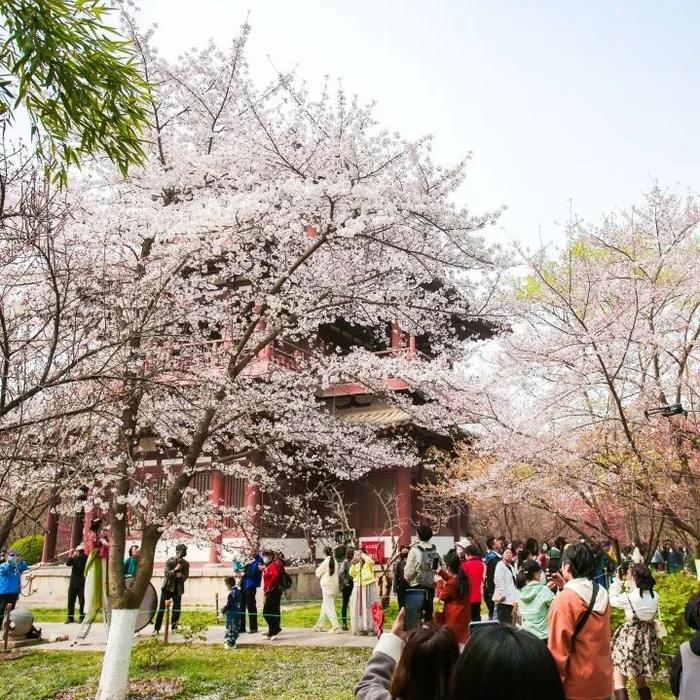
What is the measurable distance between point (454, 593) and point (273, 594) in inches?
218

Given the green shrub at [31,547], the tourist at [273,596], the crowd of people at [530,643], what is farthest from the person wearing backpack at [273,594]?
the green shrub at [31,547]

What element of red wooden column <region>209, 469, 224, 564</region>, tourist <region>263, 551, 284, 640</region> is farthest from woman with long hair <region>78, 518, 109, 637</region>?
red wooden column <region>209, 469, 224, 564</region>

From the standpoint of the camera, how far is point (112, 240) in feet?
29.9

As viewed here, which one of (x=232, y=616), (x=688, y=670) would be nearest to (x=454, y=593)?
(x=688, y=670)

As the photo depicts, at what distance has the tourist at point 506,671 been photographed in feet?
6.31

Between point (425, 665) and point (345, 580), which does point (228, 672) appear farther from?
point (425, 665)

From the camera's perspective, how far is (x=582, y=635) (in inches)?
172

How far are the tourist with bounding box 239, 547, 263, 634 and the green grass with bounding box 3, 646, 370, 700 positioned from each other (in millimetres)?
1722

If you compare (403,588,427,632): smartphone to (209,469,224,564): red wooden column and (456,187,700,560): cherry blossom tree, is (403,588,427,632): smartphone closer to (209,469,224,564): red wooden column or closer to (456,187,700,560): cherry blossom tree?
(456,187,700,560): cherry blossom tree

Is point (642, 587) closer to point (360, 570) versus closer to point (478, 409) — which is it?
point (360, 570)

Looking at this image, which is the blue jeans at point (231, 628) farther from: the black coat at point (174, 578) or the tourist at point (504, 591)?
the tourist at point (504, 591)

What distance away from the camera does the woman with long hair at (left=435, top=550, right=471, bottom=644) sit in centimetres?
829

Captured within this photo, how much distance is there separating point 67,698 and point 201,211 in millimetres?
6264

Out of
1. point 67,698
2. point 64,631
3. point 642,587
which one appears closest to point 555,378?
point 642,587
